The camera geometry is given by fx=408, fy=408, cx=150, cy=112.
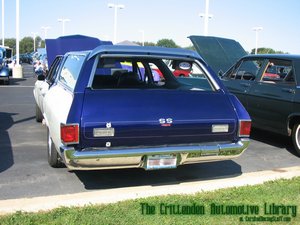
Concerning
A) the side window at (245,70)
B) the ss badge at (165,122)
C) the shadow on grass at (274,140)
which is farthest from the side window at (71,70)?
the shadow on grass at (274,140)

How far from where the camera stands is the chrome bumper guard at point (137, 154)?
4227mm

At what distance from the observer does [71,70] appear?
17.9 ft

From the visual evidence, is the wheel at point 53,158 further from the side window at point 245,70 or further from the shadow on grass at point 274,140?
the side window at point 245,70

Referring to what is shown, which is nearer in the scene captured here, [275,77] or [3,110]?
[275,77]

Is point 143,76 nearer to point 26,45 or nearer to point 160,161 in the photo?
point 160,161

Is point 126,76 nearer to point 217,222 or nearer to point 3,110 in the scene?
point 217,222

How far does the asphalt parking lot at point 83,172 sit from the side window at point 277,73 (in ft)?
4.05

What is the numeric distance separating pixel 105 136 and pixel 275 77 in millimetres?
4492

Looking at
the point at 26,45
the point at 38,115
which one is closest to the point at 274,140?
the point at 38,115

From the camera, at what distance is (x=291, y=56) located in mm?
7156

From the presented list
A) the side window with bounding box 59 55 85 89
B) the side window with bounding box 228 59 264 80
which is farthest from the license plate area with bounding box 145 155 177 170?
the side window with bounding box 228 59 264 80

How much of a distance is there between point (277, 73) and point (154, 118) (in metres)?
4.68

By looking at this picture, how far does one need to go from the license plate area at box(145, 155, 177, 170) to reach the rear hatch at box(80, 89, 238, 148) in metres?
0.16

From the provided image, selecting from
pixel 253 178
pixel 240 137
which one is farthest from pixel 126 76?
pixel 253 178
